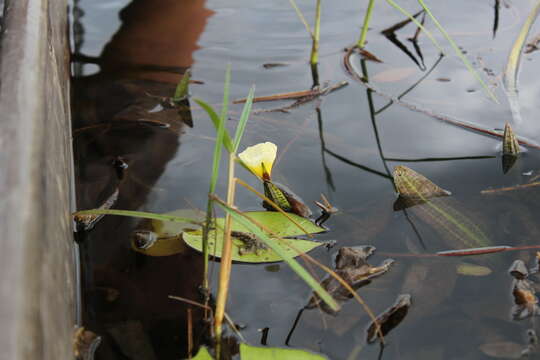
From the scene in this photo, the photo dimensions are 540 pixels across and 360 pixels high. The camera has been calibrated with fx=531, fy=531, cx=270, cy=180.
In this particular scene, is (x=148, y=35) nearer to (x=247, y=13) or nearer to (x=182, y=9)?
(x=182, y=9)

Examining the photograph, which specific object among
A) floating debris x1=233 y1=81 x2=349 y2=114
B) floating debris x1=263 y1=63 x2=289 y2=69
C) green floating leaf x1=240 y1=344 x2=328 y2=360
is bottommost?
green floating leaf x1=240 y1=344 x2=328 y2=360

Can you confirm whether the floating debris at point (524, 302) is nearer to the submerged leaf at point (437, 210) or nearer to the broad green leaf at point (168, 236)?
the submerged leaf at point (437, 210)

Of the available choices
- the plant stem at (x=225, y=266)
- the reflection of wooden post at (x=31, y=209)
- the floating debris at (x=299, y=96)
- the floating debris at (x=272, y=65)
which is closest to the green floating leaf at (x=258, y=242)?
the plant stem at (x=225, y=266)

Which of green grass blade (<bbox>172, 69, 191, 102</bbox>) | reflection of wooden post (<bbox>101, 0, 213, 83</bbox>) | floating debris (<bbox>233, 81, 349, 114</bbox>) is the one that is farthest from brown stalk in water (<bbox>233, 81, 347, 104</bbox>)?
reflection of wooden post (<bbox>101, 0, 213, 83</bbox>)

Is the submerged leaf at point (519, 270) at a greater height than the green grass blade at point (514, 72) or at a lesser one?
lesser

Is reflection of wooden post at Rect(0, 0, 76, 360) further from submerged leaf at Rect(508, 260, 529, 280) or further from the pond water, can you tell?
submerged leaf at Rect(508, 260, 529, 280)

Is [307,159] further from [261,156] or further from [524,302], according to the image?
[524,302]

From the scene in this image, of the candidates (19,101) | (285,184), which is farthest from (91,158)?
(19,101)
